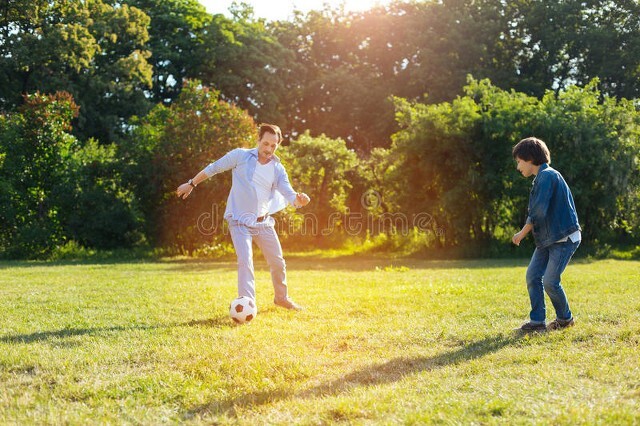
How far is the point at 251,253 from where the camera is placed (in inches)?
301

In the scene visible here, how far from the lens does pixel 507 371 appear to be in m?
4.91

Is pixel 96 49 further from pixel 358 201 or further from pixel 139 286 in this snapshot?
pixel 139 286

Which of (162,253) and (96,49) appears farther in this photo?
(96,49)

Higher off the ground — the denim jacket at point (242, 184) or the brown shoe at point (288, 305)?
the denim jacket at point (242, 184)

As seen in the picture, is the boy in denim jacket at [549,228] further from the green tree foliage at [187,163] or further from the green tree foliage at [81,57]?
the green tree foliage at [81,57]

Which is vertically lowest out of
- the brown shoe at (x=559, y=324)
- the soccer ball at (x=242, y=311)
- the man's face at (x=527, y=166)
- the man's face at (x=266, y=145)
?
the brown shoe at (x=559, y=324)

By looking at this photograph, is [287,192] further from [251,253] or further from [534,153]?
[534,153]

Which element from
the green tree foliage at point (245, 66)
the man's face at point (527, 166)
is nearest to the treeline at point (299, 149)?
the green tree foliage at point (245, 66)

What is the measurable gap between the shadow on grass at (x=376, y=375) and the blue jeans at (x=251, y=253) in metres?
2.55

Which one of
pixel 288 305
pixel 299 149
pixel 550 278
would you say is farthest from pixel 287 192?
pixel 299 149

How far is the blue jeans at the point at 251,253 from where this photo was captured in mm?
7492

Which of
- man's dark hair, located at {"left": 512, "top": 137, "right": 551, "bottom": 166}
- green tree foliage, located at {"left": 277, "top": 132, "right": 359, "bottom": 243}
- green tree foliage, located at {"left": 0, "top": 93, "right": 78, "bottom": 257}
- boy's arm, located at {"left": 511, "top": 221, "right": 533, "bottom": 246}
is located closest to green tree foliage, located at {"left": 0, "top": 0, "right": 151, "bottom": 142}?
green tree foliage, located at {"left": 0, "top": 93, "right": 78, "bottom": 257}

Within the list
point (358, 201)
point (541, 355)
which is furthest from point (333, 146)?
point (541, 355)

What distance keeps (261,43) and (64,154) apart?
55.4 ft
